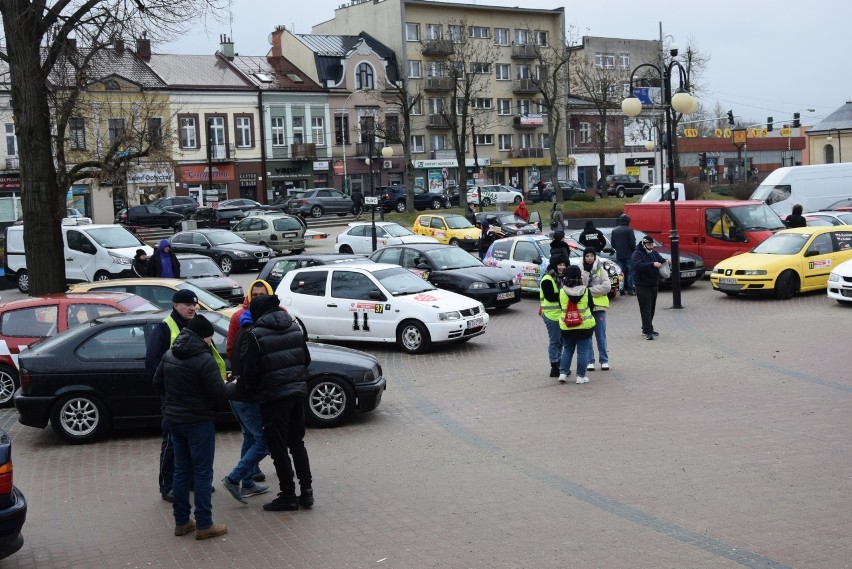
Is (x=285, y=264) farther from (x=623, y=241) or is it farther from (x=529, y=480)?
(x=529, y=480)

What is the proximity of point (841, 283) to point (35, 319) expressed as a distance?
15.1m

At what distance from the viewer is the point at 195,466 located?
7.69m

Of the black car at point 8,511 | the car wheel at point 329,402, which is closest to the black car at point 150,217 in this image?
the car wheel at point 329,402

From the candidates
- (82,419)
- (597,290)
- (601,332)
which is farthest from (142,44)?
(601,332)

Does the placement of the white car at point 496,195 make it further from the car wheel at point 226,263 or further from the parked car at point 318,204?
the car wheel at point 226,263

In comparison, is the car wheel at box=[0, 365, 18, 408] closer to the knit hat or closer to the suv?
the knit hat

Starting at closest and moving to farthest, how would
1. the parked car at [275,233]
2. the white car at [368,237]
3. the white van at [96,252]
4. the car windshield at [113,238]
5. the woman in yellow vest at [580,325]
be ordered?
the woman in yellow vest at [580,325] → the white van at [96,252] → the car windshield at [113,238] → the white car at [368,237] → the parked car at [275,233]

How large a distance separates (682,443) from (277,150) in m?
61.0

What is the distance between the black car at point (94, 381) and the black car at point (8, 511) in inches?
172

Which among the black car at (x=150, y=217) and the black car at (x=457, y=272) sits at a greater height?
the black car at (x=150, y=217)

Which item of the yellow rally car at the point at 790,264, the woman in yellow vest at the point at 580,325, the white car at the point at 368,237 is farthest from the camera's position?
the white car at the point at 368,237

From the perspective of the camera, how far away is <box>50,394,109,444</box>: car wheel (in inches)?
446

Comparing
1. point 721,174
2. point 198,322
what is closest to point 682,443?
point 198,322

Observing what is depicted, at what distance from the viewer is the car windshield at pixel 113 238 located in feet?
96.9
